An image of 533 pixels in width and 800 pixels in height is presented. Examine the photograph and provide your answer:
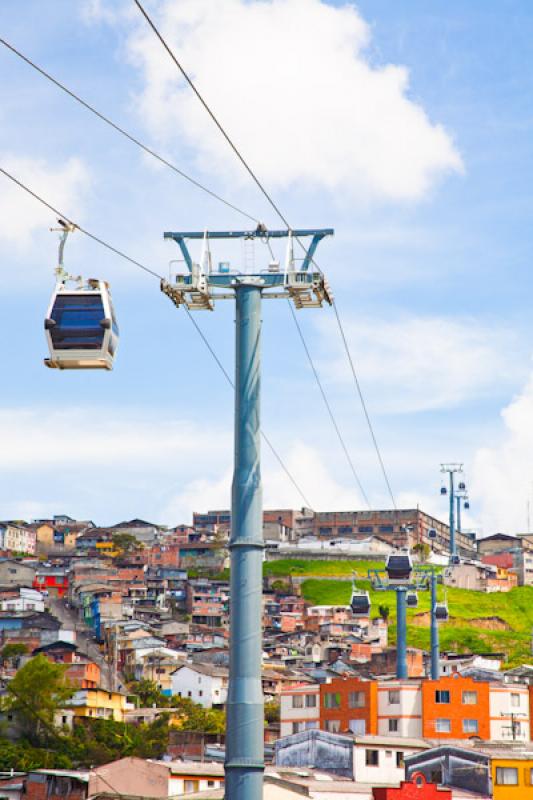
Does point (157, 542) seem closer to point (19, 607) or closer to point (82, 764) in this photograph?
point (19, 607)

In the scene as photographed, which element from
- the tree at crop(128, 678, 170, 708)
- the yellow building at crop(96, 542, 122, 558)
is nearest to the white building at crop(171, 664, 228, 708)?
the tree at crop(128, 678, 170, 708)

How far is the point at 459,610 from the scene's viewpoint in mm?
126625

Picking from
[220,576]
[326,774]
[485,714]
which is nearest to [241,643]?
[326,774]

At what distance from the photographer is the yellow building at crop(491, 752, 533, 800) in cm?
4344

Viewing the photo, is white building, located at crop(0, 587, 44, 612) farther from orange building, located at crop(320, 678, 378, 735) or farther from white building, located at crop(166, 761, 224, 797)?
white building, located at crop(166, 761, 224, 797)

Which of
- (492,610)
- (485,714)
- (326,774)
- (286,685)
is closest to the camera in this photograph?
(326,774)

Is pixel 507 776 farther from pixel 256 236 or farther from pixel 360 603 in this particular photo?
pixel 256 236

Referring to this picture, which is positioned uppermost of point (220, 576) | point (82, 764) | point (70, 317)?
point (220, 576)

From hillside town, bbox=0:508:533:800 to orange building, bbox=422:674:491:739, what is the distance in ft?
0.23

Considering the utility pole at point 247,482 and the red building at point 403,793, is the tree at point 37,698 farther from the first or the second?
the utility pole at point 247,482

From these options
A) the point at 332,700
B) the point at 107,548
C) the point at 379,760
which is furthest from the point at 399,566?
the point at 107,548

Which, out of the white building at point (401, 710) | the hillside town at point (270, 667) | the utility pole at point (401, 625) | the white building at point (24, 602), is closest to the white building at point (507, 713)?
the hillside town at point (270, 667)

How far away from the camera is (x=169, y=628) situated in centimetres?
10569

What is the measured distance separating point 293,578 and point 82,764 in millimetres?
71269
